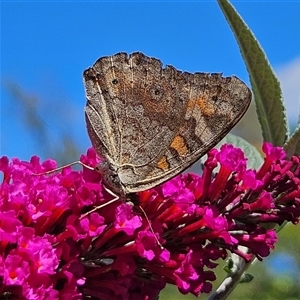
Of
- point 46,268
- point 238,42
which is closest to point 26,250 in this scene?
point 46,268

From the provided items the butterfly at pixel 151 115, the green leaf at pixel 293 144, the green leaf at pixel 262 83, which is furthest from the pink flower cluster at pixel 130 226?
the green leaf at pixel 262 83

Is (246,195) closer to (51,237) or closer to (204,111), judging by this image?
(204,111)

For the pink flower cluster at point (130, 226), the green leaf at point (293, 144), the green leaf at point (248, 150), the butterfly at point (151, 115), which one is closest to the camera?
the pink flower cluster at point (130, 226)

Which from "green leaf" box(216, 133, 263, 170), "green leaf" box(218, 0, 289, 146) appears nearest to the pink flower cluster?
"green leaf" box(218, 0, 289, 146)

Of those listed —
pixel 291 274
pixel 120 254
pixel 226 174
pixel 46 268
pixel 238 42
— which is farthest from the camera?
pixel 291 274

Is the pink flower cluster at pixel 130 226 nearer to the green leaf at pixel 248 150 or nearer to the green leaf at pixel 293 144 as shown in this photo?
the green leaf at pixel 293 144
